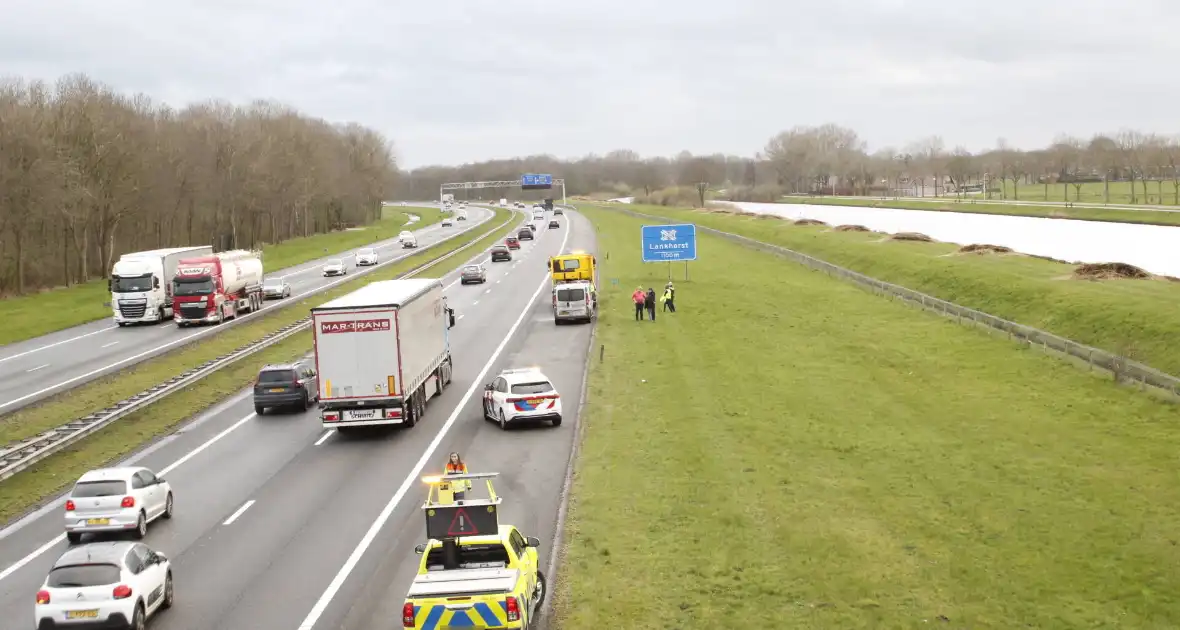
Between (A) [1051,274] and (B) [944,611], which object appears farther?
(A) [1051,274]

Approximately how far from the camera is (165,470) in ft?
96.8

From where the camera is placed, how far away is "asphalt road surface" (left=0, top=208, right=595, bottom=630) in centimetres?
1900

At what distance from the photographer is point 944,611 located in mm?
17656

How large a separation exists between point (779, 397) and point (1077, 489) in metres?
12.3

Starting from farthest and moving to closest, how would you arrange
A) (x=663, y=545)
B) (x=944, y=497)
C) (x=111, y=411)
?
(x=111, y=411), (x=944, y=497), (x=663, y=545)

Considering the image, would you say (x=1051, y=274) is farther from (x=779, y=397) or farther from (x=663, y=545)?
(x=663, y=545)

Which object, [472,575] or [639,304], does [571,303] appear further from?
[472,575]

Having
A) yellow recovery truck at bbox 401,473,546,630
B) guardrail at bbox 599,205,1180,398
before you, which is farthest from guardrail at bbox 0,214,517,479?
guardrail at bbox 599,205,1180,398

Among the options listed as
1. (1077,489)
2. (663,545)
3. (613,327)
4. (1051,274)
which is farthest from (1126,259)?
(663,545)

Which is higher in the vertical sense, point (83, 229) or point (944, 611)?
point (83, 229)

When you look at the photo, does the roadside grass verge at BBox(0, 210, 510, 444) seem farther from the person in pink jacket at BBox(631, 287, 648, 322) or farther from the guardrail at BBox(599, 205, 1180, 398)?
the guardrail at BBox(599, 205, 1180, 398)

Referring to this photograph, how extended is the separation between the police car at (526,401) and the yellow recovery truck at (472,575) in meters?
14.9

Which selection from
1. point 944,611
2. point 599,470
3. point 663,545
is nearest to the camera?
point 944,611

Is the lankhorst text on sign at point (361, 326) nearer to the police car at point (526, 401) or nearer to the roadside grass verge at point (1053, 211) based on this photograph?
the police car at point (526, 401)
